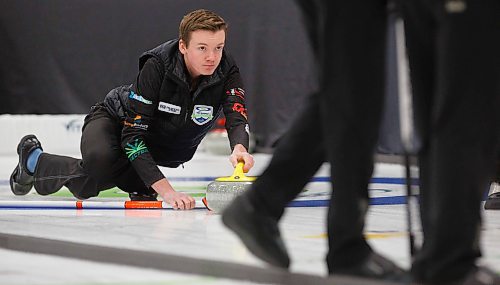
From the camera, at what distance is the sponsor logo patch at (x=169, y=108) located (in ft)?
9.50

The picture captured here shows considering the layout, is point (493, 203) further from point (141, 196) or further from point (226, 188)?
point (141, 196)

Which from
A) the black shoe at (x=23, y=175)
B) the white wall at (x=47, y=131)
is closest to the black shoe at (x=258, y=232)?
the black shoe at (x=23, y=175)

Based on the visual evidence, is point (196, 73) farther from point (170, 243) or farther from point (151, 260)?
→ point (151, 260)

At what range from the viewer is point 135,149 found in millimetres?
2805

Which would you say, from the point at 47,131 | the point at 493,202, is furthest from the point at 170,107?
the point at 47,131

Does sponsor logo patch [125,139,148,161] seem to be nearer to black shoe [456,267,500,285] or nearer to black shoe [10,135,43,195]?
black shoe [10,135,43,195]

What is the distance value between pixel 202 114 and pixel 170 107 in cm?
11

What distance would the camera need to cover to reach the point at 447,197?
4.11ft

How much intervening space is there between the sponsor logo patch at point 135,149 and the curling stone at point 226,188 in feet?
0.76

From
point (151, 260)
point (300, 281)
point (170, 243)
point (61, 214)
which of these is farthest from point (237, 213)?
point (61, 214)

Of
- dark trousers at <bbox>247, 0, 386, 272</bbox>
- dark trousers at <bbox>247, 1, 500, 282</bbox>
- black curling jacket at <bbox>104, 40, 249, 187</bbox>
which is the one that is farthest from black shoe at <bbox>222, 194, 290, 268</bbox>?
black curling jacket at <bbox>104, 40, 249, 187</bbox>

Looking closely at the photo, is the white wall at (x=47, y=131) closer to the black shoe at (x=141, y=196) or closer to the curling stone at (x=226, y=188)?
the black shoe at (x=141, y=196)

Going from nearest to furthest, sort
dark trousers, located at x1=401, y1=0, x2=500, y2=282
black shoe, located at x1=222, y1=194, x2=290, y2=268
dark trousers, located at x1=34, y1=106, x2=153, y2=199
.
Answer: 1. dark trousers, located at x1=401, y1=0, x2=500, y2=282
2. black shoe, located at x1=222, y1=194, x2=290, y2=268
3. dark trousers, located at x1=34, y1=106, x2=153, y2=199

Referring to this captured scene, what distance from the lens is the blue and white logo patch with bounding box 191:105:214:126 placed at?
2.95 meters
